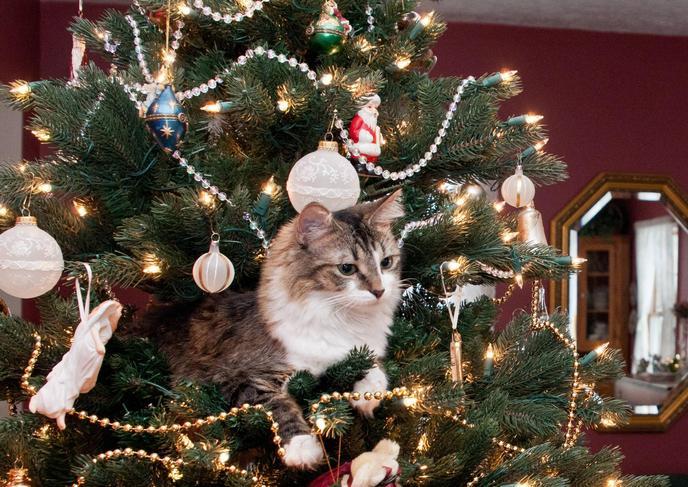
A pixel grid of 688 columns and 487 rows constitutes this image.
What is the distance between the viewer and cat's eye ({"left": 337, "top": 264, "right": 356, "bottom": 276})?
986 mm

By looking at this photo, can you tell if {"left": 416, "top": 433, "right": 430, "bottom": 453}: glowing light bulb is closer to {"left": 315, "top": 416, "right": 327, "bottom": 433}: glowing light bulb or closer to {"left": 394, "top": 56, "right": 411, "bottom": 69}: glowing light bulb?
{"left": 315, "top": 416, "right": 327, "bottom": 433}: glowing light bulb

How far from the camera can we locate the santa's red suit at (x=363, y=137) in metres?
1.07

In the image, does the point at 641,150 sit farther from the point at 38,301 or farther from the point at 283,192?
the point at 38,301

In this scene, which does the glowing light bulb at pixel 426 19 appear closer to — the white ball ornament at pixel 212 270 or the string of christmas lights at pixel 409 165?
the string of christmas lights at pixel 409 165

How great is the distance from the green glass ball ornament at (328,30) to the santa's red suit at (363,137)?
108 mm

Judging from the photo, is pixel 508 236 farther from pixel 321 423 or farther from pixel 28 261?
pixel 28 261

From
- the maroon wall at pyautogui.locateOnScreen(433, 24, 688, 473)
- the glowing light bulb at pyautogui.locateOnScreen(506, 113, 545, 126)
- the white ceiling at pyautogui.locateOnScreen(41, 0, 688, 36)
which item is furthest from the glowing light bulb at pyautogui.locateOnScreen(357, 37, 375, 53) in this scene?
the maroon wall at pyautogui.locateOnScreen(433, 24, 688, 473)

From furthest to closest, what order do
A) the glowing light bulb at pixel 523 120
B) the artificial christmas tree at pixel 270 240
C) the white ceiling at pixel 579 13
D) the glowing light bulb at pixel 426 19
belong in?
the white ceiling at pixel 579 13
the glowing light bulb at pixel 426 19
the glowing light bulb at pixel 523 120
the artificial christmas tree at pixel 270 240

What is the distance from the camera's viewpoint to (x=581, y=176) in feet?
11.3

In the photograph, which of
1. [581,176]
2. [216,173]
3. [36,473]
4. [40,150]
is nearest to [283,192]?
[216,173]

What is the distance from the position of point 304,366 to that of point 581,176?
2.76m

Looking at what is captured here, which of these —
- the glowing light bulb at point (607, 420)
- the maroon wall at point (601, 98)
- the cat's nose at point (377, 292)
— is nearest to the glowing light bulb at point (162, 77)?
the cat's nose at point (377, 292)

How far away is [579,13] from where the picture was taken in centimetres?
328

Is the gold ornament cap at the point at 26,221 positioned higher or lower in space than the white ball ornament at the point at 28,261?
higher
